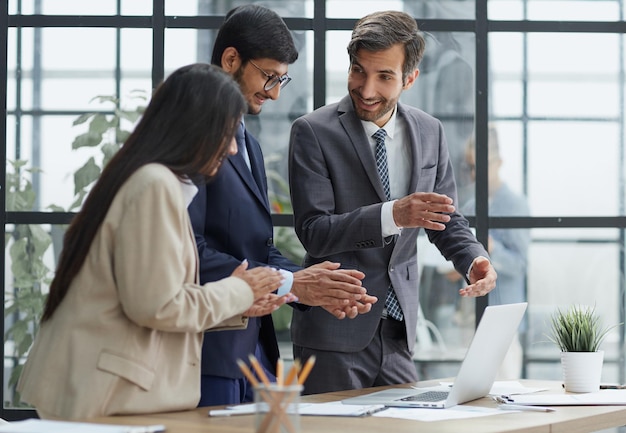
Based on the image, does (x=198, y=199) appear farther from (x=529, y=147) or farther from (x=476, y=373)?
(x=529, y=147)

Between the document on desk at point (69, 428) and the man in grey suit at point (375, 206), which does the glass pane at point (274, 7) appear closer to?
the man in grey suit at point (375, 206)

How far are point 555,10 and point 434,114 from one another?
73 centimetres

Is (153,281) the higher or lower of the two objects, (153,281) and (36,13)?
the lower

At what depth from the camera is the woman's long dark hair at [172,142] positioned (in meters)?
2.23

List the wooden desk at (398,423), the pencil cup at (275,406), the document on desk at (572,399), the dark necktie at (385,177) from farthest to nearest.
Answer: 1. the dark necktie at (385,177)
2. the document on desk at (572,399)
3. the wooden desk at (398,423)
4. the pencil cup at (275,406)

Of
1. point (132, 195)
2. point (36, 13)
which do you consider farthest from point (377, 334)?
point (36, 13)

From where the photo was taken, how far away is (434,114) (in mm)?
4434

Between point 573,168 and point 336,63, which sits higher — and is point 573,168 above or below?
below

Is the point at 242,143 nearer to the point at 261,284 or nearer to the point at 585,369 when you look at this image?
the point at 261,284

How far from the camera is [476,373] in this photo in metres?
2.63

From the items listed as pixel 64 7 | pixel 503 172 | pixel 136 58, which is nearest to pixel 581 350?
pixel 503 172

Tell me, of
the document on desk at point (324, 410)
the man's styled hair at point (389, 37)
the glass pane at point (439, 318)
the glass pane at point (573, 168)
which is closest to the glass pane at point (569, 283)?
the glass pane at point (573, 168)

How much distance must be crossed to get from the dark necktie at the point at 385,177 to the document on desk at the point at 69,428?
1328 mm

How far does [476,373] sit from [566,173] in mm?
2098
